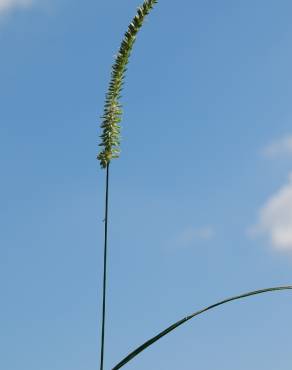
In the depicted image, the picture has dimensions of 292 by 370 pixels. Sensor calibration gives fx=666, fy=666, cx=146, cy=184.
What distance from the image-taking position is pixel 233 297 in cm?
400

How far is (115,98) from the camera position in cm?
495

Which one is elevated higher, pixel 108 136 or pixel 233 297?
pixel 108 136

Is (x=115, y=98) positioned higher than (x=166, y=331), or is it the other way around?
(x=115, y=98)

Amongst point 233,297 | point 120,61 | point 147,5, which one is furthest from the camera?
point 147,5

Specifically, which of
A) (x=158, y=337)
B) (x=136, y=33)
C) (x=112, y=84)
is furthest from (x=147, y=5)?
(x=158, y=337)

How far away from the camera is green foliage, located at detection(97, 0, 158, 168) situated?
16.0 feet

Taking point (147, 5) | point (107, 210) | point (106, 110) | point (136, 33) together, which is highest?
point (147, 5)

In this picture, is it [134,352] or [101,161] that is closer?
[134,352]

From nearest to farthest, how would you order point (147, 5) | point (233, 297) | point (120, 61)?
point (233, 297), point (120, 61), point (147, 5)

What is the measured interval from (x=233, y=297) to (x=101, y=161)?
1.46m

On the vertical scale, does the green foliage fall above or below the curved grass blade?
above

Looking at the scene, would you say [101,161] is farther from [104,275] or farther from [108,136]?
[104,275]

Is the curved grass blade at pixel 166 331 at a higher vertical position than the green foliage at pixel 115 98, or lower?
lower

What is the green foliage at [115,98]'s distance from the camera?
487 cm
